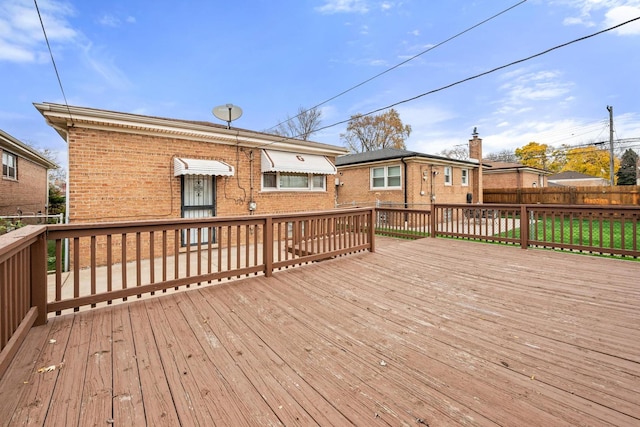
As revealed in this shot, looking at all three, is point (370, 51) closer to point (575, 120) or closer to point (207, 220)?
point (207, 220)

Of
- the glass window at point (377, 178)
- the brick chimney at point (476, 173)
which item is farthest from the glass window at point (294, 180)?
the brick chimney at point (476, 173)

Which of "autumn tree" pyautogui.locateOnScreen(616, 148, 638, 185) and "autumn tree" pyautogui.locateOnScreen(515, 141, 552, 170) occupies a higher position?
"autumn tree" pyautogui.locateOnScreen(515, 141, 552, 170)

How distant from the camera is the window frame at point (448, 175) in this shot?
50.5ft

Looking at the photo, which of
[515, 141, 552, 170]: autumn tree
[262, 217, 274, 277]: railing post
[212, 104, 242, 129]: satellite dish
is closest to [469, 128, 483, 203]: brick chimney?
[212, 104, 242, 129]: satellite dish

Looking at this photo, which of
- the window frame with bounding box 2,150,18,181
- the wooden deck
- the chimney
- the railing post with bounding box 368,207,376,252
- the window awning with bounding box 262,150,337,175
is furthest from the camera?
the chimney

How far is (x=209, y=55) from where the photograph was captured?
39.5ft

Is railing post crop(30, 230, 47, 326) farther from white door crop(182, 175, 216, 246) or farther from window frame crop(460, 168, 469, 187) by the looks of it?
window frame crop(460, 168, 469, 187)

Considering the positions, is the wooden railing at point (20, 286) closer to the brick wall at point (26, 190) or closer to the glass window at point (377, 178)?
the brick wall at point (26, 190)

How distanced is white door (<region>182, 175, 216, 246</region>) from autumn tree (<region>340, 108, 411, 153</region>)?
23.3m

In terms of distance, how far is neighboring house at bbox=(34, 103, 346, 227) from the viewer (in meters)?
6.23

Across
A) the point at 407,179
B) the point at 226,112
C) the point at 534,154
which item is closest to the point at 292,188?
the point at 226,112

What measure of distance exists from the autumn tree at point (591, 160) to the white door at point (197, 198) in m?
42.6

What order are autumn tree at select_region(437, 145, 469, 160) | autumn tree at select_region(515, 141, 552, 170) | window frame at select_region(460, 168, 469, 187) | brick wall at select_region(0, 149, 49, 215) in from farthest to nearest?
1. autumn tree at select_region(437, 145, 469, 160)
2. autumn tree at select_region(515, 141, 552, 170)
3. window frame at select_region(460, 168, 469, 187)
4. brick wall at select_region(0, 149, 49, 215)

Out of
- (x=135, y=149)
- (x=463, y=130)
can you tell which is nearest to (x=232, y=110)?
(x=135, y=149)
